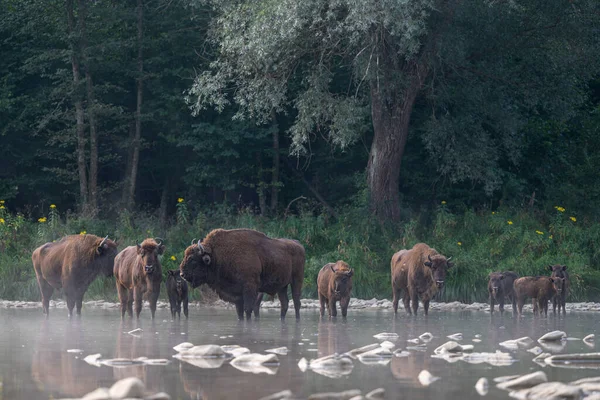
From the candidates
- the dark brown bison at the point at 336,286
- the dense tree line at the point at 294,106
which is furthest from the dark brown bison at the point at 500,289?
the dense tree line at the point at 294,106

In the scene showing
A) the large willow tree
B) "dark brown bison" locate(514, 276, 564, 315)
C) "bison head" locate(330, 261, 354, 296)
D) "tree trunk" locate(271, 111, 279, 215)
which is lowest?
"dark brown bison" locate(514, 276, 564, 315)

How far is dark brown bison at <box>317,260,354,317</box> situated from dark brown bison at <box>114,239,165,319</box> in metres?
3.28

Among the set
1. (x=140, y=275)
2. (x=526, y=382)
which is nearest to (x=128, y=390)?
(x=526, y=382)

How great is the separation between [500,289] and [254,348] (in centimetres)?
931

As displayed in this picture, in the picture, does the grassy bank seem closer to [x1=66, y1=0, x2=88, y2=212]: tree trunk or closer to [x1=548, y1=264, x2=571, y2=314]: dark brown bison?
[x1=66, y1=0, x2=88, y2=212]: tree trunk

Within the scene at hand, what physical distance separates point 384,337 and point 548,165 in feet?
69.7

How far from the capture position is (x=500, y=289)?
68.5 feet

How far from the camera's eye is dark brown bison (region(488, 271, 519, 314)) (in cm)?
2078

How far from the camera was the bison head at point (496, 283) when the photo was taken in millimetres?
20750

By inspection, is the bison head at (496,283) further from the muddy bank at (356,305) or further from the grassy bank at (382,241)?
the grassy bank at (382,241)

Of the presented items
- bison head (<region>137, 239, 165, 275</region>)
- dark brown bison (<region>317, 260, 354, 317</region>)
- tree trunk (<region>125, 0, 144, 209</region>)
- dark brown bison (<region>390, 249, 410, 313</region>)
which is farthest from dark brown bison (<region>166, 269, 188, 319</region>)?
tree trunk (<region>125, 0, 144, 209</region>)

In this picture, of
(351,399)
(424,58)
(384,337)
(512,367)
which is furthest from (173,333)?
(424,58)

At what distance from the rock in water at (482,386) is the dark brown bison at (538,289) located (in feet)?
37.6

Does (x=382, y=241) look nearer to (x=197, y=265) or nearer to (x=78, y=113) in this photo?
(x=197, y=265)
